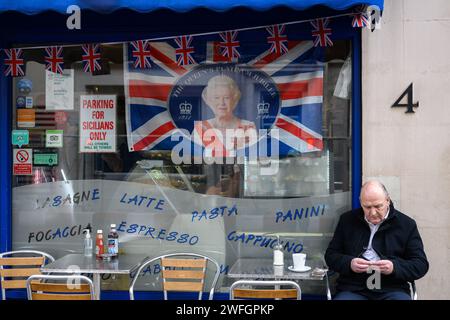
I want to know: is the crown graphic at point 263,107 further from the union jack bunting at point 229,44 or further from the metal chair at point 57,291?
the metal chair at point 57,291

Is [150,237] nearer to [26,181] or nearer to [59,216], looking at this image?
[59,216]

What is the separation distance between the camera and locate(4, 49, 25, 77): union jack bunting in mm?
5133

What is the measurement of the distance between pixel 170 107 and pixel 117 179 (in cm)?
78

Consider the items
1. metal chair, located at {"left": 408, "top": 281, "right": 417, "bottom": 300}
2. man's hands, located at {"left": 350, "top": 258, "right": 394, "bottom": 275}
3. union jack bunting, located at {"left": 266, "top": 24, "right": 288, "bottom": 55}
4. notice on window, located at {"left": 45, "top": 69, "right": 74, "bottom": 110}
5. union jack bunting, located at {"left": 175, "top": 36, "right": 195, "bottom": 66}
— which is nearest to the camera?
man's hands, located at {"left": 350, "top": 258, "right": 394, "bottom": 275}

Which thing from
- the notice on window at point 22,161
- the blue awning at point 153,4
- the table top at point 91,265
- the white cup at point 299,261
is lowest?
the table top at point 91,265

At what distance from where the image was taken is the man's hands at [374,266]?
4094 millimetres

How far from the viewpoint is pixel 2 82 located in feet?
17.1

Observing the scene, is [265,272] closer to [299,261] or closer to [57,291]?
[299,261]

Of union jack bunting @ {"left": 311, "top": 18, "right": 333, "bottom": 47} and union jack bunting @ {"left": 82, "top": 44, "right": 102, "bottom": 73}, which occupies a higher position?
union jack bunting @ {"left": 311, "top": 18, "right": 333, "bottom": 47}

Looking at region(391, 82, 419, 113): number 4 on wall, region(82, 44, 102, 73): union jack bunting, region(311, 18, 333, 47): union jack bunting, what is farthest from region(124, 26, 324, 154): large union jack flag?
region(391, 82, 419, 113): number 4 on wall

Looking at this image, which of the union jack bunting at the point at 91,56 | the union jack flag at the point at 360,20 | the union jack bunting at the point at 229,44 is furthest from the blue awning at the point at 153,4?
the union jack bunting at the point at 91,56

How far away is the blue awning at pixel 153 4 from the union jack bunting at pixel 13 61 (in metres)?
0.97

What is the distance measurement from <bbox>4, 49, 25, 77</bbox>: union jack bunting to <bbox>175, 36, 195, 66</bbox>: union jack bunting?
136cm

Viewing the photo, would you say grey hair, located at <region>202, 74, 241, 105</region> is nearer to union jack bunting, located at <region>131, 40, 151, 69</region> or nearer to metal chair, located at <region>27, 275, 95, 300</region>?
union jack bunting, located at <region>131, 40, 151, 69</region>
